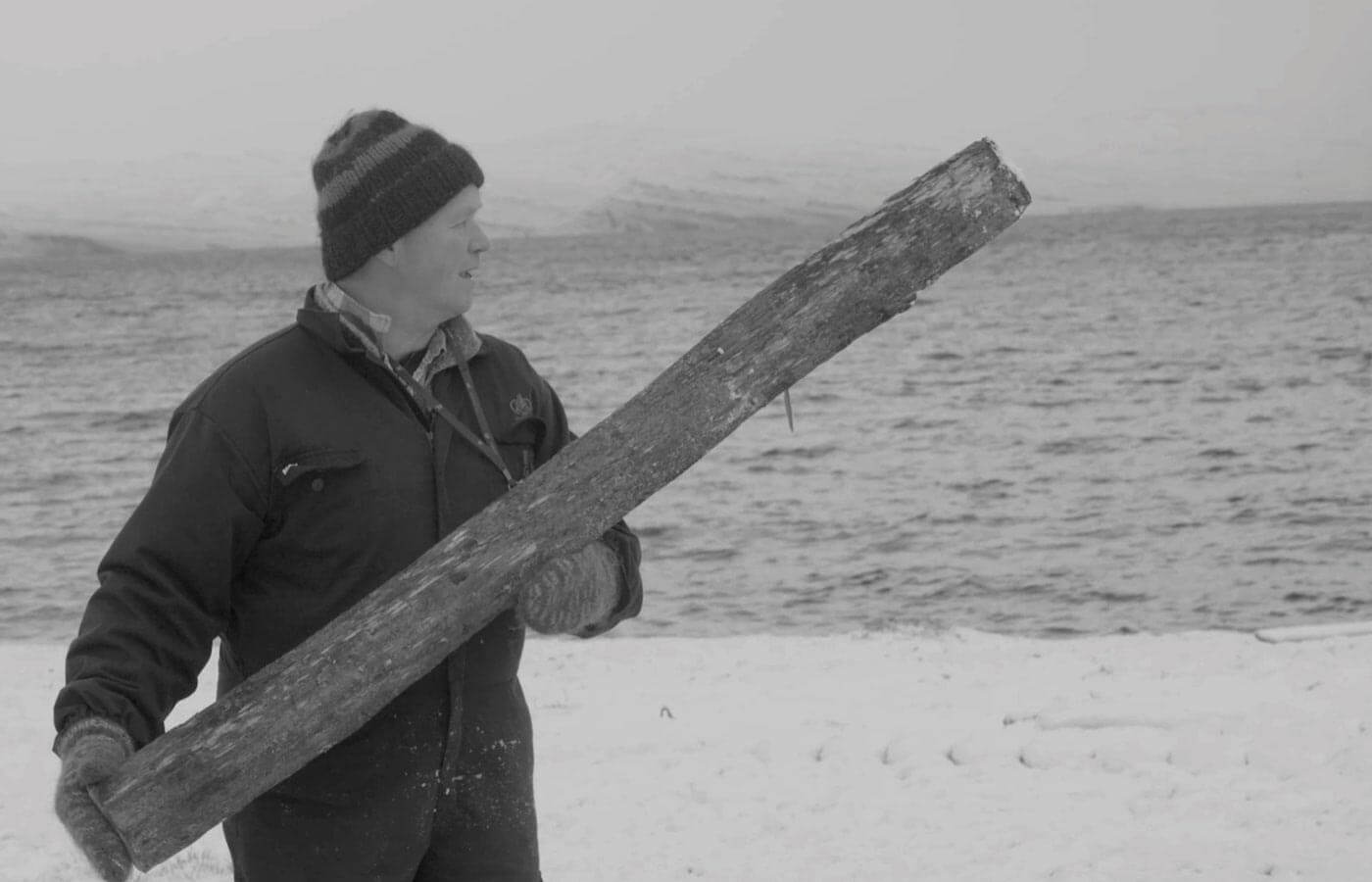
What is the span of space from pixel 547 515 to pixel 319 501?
0.44 metres

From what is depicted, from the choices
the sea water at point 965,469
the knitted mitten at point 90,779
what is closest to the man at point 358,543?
the knitted mitten at point 90,779

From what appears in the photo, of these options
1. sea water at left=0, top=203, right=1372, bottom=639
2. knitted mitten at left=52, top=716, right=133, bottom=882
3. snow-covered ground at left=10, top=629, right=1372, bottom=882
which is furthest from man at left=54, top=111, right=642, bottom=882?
sea water at left=0, top=203, right=1372, bottom=639

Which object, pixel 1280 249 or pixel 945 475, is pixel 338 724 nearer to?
pixel 945 475

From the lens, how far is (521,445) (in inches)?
142

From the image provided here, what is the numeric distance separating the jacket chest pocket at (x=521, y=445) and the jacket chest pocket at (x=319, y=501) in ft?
1.19

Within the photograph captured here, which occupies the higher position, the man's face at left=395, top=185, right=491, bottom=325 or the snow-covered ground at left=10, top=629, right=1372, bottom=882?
the man's face at left=395, top=185, right=491, bottom=325

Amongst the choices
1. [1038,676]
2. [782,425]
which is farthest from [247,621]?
[782,425]

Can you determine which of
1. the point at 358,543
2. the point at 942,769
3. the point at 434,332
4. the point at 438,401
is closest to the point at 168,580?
the point at 358,543

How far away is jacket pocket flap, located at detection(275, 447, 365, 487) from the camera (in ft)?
10.6

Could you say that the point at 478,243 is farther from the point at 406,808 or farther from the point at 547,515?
the point at 406,808

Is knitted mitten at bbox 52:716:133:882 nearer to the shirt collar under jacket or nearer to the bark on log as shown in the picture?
the bark on log

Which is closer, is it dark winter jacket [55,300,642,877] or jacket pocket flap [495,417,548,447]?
dark winter jacket [55,300,642,877]

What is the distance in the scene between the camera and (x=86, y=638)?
10.2 feet

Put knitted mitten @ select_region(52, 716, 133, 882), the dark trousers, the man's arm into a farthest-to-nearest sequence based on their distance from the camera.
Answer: the dark trousers, the man's arm, knitted mitten @ select_region(52, 716, 133, 882)
